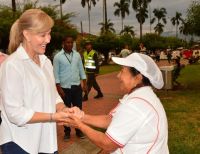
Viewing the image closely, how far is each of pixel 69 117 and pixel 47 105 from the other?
23 centimetres

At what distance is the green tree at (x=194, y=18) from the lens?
21.2 metres

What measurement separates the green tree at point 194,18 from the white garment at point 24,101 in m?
18.0

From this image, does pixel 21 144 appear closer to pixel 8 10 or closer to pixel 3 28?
pixel 3 28

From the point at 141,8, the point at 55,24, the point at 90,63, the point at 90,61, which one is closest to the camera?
the point at 90,61

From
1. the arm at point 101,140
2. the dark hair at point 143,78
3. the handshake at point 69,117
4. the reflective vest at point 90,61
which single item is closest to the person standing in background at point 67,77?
the handshake at point 69,117

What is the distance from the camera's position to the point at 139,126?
135 inches

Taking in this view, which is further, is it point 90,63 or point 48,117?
point 90,63

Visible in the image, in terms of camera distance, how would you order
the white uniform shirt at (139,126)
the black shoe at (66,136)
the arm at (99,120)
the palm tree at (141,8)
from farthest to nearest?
1. the palm tree at (141,8)
2. the black shoe at (66,136)
3. the arm at (99,120)
4. the white uniform shirt at (139,126)

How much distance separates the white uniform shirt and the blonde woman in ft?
1.98

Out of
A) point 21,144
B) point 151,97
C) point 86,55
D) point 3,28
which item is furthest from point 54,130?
point 3,28

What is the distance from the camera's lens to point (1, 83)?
12.1 feet

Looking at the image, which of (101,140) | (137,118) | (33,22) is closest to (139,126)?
(137,118)

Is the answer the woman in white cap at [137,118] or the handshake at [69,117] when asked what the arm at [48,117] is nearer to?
the handshake at [69,117]

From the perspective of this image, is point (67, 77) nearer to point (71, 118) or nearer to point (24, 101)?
point (71, 118)
